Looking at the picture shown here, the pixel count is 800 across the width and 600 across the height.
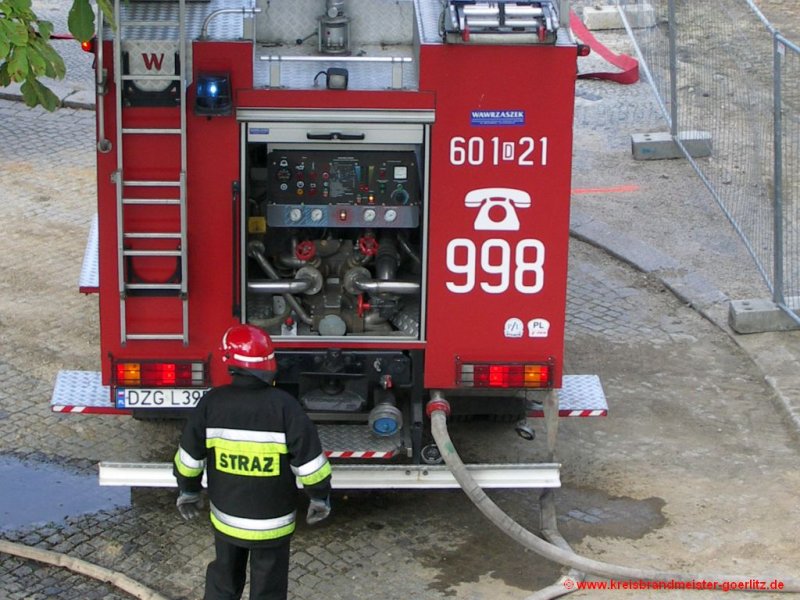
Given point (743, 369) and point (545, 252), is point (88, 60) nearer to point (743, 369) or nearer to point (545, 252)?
point (743, 369)

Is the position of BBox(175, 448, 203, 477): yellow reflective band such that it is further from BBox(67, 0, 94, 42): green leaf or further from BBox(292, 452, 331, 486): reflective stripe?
BBox(67, 0, 94, 42): green leaf

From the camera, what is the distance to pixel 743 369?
901 centimetres

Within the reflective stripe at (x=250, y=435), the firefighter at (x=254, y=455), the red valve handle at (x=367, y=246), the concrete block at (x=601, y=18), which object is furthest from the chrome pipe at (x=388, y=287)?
the concrete block at (x=601, y=18)

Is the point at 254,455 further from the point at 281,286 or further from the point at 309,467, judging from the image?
the point at 281,286

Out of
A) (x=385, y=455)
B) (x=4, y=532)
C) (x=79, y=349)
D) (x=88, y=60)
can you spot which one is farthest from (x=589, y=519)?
(x=88, y=60)

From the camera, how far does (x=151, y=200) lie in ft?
20.5

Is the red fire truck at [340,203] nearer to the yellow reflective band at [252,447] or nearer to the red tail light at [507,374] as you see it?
the red tail light at [507,374]

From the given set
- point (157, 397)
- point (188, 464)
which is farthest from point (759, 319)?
point (188, 464)

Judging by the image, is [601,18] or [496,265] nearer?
[496,265]

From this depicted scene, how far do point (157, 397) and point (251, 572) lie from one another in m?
1.19

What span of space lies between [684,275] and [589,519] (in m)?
3.67

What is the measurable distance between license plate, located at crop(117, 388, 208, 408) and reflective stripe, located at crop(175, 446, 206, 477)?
90cm

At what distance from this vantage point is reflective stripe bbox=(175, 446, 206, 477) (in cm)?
566

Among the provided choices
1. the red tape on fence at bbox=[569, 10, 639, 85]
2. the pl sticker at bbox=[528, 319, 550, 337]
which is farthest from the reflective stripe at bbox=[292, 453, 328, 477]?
the red tape on fence at bbox=[569, 10, 639, 85]
